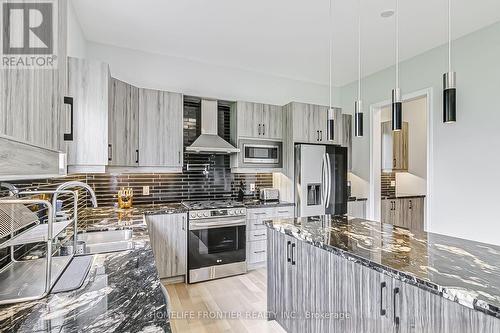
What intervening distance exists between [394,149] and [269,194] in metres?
2.83

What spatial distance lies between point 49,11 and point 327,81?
4498 mm

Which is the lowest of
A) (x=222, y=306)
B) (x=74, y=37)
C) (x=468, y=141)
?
(x=222, y=306)

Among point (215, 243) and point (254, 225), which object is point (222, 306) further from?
point (254, 225)

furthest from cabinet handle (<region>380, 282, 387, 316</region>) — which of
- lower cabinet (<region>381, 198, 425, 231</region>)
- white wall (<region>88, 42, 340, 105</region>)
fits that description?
lower cabinet (<region>381, 198, 425, 231</region>)

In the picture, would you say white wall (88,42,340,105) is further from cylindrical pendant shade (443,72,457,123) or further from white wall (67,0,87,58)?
cylindrical pendant shade (443,72,457,123)

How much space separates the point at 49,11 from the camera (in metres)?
0.99

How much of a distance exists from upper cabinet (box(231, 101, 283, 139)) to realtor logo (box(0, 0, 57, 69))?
279cm

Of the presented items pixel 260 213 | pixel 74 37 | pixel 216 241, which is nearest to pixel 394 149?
pixel 260 213

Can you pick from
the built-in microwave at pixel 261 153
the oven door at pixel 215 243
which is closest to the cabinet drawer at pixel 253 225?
the oven door at pixel 215 243

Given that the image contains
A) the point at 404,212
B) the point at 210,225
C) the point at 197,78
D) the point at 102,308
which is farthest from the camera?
the point at 404,212

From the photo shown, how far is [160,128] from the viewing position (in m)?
3.32

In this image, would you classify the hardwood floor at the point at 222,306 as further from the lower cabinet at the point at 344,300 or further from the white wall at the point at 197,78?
the white wall at the point at 197,78

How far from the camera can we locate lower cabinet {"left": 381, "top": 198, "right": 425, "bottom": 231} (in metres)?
4.56

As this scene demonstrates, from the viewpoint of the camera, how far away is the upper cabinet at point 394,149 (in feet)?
16.3
